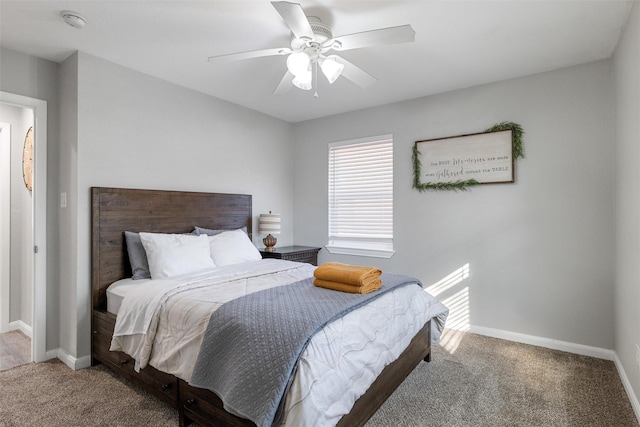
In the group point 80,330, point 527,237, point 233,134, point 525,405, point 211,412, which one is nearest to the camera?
point 211,412

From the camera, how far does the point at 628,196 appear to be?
7.48 feet

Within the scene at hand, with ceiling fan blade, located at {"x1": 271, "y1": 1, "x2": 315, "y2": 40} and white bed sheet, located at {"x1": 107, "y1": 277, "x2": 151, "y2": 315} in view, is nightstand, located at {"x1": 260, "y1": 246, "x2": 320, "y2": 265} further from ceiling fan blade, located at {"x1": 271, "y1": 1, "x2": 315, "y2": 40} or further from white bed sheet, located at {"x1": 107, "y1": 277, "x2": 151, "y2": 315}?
ceiling fan blade, located at {"x1": 271, "y1": 1, "x2": 315, "y2": 40}

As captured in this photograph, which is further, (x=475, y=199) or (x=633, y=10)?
(x=475, y=199)

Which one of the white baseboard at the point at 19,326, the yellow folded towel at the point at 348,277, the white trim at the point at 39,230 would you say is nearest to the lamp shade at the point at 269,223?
the yellow folded towel at the point at 348,277

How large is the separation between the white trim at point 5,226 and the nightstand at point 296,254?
2.63 meters

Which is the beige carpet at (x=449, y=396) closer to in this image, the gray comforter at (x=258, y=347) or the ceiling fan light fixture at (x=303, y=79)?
the gray comforter at (x=258, y=347)

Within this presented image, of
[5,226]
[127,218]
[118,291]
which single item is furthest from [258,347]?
[5,226]

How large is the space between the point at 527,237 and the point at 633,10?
185cm

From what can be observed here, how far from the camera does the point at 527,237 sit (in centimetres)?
318

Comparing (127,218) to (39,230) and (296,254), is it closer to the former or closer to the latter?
(39,230)

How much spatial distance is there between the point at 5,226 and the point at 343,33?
3.90 m

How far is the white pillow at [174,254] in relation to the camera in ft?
8.89

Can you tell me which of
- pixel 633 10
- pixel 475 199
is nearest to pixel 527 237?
pixel 475 199

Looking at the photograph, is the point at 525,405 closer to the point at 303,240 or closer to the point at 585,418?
the point at 585,418
